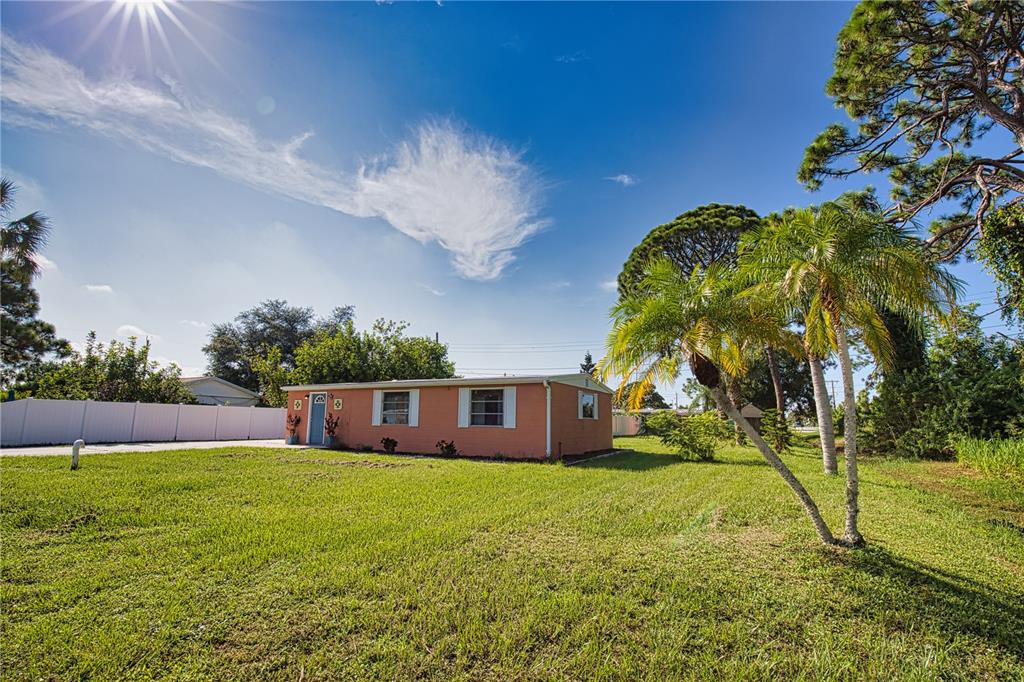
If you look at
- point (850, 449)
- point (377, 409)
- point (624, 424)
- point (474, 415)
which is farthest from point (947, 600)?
point (624, 424)

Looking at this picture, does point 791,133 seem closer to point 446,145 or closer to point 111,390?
point 446,145

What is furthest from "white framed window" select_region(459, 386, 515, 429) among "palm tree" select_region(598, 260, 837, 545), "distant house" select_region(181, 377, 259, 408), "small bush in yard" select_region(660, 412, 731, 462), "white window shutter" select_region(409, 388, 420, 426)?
"distant house" select_region(181, 377, 259, 408)

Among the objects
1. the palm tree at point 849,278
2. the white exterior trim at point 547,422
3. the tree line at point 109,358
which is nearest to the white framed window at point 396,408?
the white exterior trim at point 547,422

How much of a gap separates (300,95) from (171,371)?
809 inches

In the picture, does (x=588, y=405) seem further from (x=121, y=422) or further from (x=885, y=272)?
(x=121, y=422)

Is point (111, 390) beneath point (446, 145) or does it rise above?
beneath

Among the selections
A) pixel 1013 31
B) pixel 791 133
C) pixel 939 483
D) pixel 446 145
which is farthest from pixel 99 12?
pixel 939 483

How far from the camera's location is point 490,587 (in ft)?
11.1

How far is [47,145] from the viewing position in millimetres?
7480

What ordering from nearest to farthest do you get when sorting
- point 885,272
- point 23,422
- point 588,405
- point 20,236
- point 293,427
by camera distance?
point 885,272
point 20,236
point 23,422
point 588,405
point 293,427

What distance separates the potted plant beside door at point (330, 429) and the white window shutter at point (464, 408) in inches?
214

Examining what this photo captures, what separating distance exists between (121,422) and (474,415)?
45.8ft

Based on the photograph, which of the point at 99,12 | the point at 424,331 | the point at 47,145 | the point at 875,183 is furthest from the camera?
the point at 424,331

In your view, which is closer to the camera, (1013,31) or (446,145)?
(1013,31)
